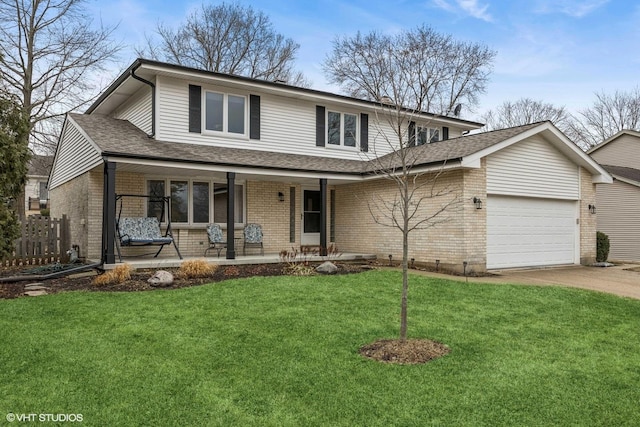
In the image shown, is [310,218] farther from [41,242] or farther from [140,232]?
[41,242]

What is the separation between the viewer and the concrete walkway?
9.32 m

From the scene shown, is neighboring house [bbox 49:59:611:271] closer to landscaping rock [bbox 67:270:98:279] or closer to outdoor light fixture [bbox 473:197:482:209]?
outdoor light fixture [bbox 473:197:482:209]

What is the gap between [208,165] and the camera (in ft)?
36.6

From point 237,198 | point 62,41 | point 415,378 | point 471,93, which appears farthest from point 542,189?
point 62,41

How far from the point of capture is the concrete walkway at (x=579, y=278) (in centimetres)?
932

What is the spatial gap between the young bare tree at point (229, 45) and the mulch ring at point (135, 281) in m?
20.6

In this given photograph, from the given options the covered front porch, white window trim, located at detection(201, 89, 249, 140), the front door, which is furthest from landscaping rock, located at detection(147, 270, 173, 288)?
the front door

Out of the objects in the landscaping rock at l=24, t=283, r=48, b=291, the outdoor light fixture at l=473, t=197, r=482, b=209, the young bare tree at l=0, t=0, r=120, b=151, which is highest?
the young bare tree at l=0, t=0, r=120, b=151

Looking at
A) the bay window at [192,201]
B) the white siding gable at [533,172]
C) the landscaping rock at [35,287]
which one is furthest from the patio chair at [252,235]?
the white siding gable at [533,172]

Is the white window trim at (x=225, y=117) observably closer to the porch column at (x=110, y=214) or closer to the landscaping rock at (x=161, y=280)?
the porch column at (x=110, y=214)

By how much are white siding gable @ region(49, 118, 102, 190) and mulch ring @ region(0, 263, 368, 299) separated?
10.1ft

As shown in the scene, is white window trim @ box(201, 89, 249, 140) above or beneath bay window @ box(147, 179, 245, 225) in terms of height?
above

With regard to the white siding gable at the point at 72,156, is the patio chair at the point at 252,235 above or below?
below

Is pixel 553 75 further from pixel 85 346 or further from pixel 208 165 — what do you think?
pixel 85 346
